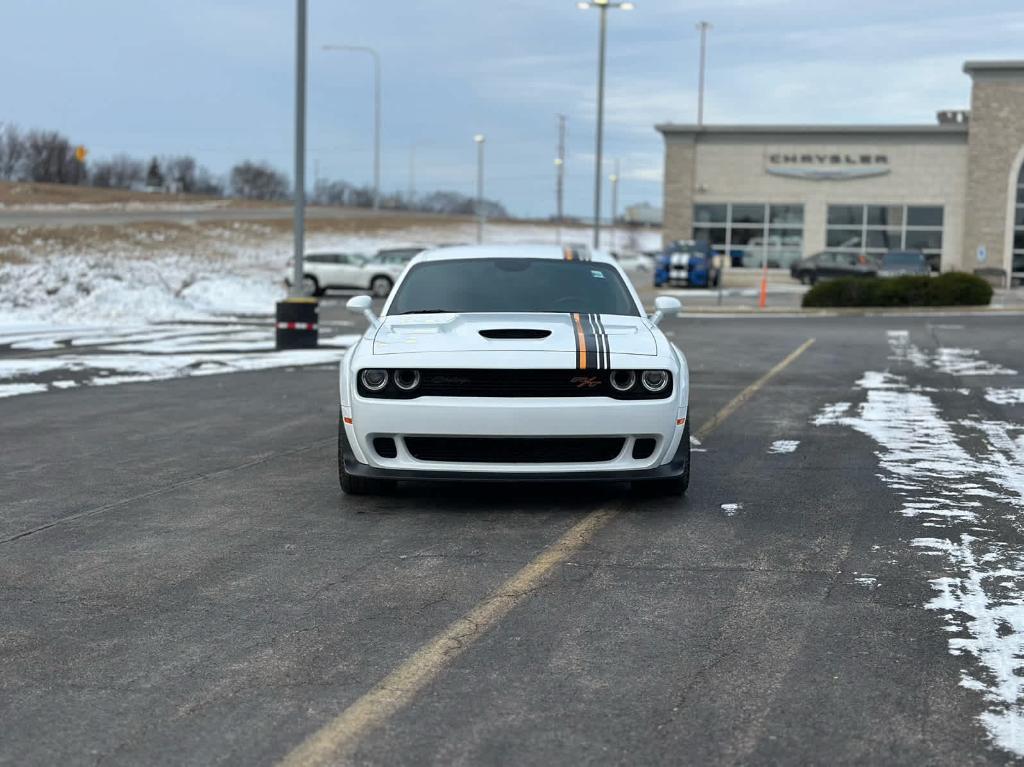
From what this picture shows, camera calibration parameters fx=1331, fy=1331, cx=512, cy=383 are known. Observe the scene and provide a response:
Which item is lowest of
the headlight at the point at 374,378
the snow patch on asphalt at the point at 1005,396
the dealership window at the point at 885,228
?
the snow patch on asphalt at the point at 1005,396

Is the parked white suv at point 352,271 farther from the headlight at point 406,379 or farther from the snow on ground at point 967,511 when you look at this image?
the headlight at point 406,379

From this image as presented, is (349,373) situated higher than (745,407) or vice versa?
(349,373)

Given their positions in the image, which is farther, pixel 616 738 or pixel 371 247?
pixel 371 247

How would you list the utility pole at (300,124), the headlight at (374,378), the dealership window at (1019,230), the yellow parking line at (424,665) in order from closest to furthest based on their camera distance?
the yellow parking line at (424,665), the headlight at (374,378), the utility pole at (300,124), the dealership window at (1019,230)

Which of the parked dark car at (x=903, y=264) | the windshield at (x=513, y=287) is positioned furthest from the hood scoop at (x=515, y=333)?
the parked dark car at (x=903, y=264)

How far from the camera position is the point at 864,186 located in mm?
55625

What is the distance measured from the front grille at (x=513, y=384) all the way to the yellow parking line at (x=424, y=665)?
28.8 inches

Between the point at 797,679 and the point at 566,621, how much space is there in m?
1.04

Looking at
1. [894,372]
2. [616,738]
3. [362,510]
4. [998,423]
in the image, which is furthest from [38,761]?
[894,372]

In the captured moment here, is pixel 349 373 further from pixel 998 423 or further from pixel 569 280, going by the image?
pixel 998 423

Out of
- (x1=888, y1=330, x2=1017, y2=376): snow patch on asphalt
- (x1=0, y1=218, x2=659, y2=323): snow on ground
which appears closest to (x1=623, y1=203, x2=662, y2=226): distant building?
(x1=0, y1=218, x2=659, y2=323): snow on ground

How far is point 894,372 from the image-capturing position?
17.0 meters

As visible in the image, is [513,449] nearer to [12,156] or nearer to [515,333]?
[515,333]

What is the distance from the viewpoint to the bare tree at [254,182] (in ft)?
431
